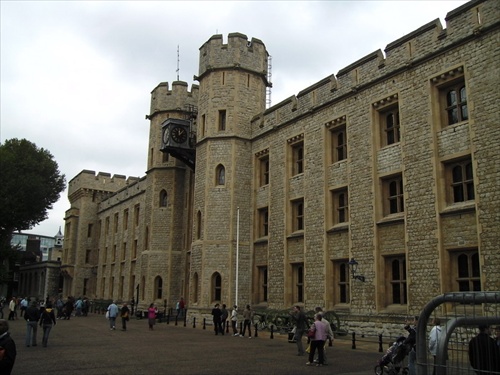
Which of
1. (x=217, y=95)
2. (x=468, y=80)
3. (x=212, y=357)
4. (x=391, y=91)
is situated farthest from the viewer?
(x=217, y=95)

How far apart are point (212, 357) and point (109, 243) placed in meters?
40.8

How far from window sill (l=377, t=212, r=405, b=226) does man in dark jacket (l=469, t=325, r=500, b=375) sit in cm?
1215

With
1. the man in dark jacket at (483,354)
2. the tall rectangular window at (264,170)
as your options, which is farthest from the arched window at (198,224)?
the man in dark jacket at (483,354)

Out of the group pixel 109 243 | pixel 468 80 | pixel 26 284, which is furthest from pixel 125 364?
pixel 26 284

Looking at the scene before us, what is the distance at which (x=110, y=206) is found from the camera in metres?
53.2

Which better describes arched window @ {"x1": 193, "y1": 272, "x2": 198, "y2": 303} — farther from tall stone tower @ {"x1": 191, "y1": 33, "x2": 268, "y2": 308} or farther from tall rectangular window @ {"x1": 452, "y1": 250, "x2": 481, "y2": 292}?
tall rectangular window @ {"x1": 452, "y1": 250, "x2": 481, "y2": 292}

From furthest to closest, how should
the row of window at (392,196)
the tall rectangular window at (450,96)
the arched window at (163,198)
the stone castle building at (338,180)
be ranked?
the arched window at (163,198), the tall rectangular window at (450,96), the row of window at (392,196), the stone castle building at (338,180)

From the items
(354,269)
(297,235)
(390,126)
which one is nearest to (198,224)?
(297,235)

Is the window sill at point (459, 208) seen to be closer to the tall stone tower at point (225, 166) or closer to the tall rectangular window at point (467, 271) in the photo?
the tall rectangular window at point (467, 271)

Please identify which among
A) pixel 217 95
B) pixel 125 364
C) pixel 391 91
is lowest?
pixel 125 364

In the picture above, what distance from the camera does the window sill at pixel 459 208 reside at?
16062 millimetres

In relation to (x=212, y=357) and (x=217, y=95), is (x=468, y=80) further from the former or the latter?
(x=217, y=95)

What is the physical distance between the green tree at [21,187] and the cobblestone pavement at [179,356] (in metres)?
24.6

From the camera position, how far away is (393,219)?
18.8 metres
